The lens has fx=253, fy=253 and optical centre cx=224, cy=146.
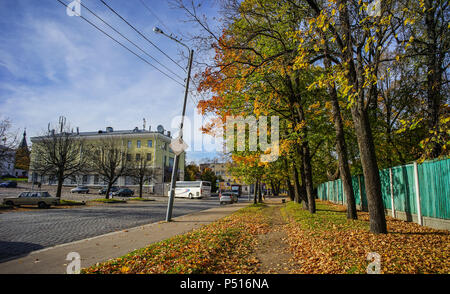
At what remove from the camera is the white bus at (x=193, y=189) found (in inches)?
2019

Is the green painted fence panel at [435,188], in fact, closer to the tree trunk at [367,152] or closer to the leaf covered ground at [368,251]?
the leaf covered ground at [368,251]

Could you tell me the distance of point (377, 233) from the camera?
7348 millimetres

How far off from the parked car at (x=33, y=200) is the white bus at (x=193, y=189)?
97.0ft

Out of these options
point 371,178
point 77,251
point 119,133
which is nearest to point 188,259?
point 77,251

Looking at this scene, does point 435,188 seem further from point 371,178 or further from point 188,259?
point 188,259

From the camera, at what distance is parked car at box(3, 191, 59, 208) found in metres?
22.0

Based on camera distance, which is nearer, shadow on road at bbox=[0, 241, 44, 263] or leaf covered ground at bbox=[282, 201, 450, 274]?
leaf covered ground at bbox=[282, 201, 450, 274]

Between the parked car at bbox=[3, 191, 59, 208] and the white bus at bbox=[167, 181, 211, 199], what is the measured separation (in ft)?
97.0

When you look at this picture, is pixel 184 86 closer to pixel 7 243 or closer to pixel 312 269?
pixel 7 243

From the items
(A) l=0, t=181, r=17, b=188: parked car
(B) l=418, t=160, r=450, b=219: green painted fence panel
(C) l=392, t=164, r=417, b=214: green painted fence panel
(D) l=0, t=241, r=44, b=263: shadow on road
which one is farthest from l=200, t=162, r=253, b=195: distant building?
(A) l=0, t=181, r=17, b=188: parked car

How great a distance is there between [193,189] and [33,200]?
103ft

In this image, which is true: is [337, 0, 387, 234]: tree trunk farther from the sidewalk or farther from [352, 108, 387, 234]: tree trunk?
the sidewalk
